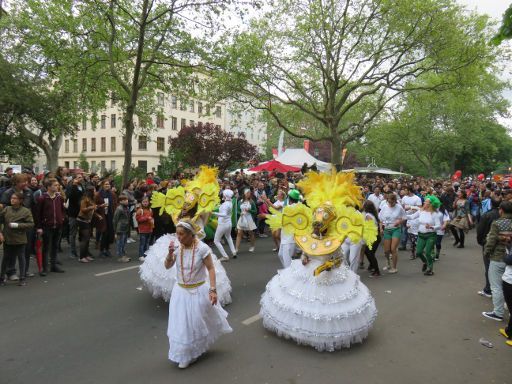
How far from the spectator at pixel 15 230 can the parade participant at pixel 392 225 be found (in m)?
7.19

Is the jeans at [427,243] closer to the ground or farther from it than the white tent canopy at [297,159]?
closer to the ground

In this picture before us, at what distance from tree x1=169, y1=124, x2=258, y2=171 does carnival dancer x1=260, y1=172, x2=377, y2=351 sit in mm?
25107

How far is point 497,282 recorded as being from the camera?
5.42 m

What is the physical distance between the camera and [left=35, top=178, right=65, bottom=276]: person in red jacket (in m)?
7.50

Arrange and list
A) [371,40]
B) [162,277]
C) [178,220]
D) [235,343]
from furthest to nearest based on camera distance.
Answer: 1. [371,40]
2. [178,220]
3. [162,277]
4. [235,343]

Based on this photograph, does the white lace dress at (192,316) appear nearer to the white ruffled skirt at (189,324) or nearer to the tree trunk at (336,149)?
the white ruffled skirt at (189,324)

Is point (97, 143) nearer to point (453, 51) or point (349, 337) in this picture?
point (453, 51)

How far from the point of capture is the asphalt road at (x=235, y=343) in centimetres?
385

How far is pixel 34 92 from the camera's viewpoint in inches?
750

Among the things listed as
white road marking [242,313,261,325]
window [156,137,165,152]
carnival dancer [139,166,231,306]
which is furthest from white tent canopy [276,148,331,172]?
window [156,137,165,152]

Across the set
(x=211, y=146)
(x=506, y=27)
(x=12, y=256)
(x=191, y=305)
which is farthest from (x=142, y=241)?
(x=211, y=146)

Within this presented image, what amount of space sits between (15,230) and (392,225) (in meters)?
7.49

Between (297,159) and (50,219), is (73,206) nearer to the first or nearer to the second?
(50,219)

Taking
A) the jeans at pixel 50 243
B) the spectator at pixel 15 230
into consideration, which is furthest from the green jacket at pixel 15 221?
the jeans at pixel 50 243
